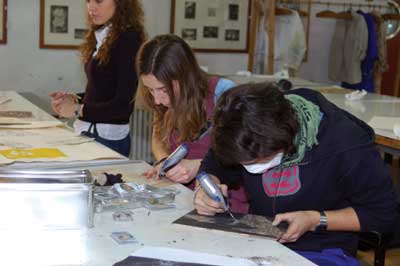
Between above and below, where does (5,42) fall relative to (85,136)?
above

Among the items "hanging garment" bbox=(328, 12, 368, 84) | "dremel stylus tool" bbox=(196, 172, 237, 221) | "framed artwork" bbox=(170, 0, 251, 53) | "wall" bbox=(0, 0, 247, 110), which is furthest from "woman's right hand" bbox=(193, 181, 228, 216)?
"hanging garment" bbox=(328, 12, 368, 84)

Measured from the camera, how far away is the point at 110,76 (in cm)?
262

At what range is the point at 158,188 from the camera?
1854 mm

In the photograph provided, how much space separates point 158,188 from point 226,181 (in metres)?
0.21

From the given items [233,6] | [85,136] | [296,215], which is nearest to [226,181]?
[296,215]

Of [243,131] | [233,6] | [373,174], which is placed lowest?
[373,174]

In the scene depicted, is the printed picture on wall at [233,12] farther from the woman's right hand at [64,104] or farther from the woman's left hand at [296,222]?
the woman's left hand at [296,222]

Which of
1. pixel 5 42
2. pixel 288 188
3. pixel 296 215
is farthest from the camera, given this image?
pixel 5 42

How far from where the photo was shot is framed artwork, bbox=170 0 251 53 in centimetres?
494

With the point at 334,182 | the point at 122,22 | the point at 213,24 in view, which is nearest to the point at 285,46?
the point at 213,24

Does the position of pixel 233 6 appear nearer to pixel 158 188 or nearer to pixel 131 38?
pixel 131 38

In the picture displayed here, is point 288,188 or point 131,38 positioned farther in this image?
point 131,38

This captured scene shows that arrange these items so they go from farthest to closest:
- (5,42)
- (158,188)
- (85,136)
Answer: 1. (5,42)
2. (85,136)
3. (158,188)

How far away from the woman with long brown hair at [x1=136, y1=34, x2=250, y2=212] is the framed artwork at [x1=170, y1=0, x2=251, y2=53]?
9.42 ft
